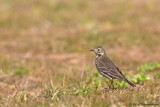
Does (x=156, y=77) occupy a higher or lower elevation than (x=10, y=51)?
lower

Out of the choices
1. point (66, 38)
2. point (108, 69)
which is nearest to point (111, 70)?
point (108, 69)

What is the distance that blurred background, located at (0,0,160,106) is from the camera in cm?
1457

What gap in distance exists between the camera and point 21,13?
2541cm

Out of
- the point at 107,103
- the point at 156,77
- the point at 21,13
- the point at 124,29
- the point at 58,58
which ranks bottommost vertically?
the point at 107,103

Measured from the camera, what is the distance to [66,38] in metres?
20.2

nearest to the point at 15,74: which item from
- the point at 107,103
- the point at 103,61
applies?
the point at 103,61

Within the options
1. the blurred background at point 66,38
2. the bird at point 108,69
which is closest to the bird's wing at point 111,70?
the bird at point 108,69

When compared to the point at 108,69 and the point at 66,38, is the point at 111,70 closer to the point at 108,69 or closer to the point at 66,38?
the point at 108,69

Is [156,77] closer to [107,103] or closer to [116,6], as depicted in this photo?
[107,103]

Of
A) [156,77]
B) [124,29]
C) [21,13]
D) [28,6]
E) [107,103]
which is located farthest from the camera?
[28,6]

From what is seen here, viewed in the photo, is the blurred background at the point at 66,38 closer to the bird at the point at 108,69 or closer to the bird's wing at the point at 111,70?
Answer: the bird at the point at 108,69

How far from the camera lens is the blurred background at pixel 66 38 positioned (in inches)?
574

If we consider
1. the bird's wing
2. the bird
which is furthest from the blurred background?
the bird's wing

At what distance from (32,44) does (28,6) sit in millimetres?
8331
